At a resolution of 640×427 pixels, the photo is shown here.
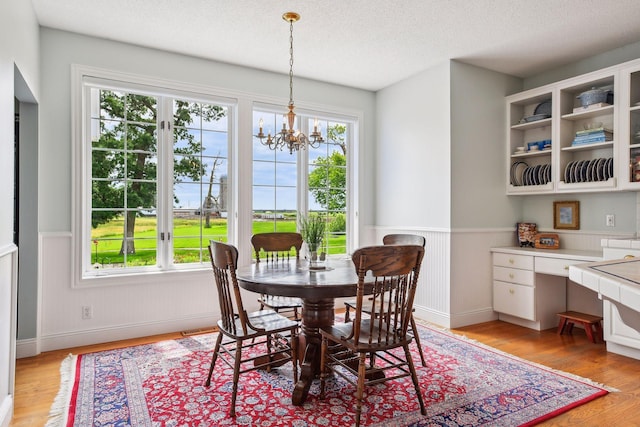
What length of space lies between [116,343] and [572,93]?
16.0ft

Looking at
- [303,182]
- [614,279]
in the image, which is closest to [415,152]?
[303,182]

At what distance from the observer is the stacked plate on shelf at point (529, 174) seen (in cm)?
393

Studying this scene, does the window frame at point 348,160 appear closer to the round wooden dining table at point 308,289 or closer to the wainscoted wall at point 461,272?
the wainscoted wall at point 461,272

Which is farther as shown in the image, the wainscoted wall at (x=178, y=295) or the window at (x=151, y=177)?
the window at (x=151, y=177)

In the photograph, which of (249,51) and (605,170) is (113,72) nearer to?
(249,51)

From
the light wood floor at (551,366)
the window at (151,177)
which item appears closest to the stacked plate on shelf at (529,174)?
the light wood floor at (551,366)

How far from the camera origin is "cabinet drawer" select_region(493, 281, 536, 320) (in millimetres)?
3723

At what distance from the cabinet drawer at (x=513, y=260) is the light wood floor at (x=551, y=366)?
62cm

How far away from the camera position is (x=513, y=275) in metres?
3.90

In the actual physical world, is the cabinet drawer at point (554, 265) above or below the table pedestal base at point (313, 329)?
above

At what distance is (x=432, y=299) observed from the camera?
411 cm

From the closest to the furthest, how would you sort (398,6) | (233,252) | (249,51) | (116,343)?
(233,252)
(398,6)
(116,343)
(249,51)

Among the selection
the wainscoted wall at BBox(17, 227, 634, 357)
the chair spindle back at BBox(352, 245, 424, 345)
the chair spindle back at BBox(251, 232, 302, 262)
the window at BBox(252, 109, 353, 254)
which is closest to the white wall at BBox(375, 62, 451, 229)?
the wainscoted wall at BBox(17, 227, 634, 357)

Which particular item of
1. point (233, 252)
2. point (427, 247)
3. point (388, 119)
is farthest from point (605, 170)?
point (233, 252)
